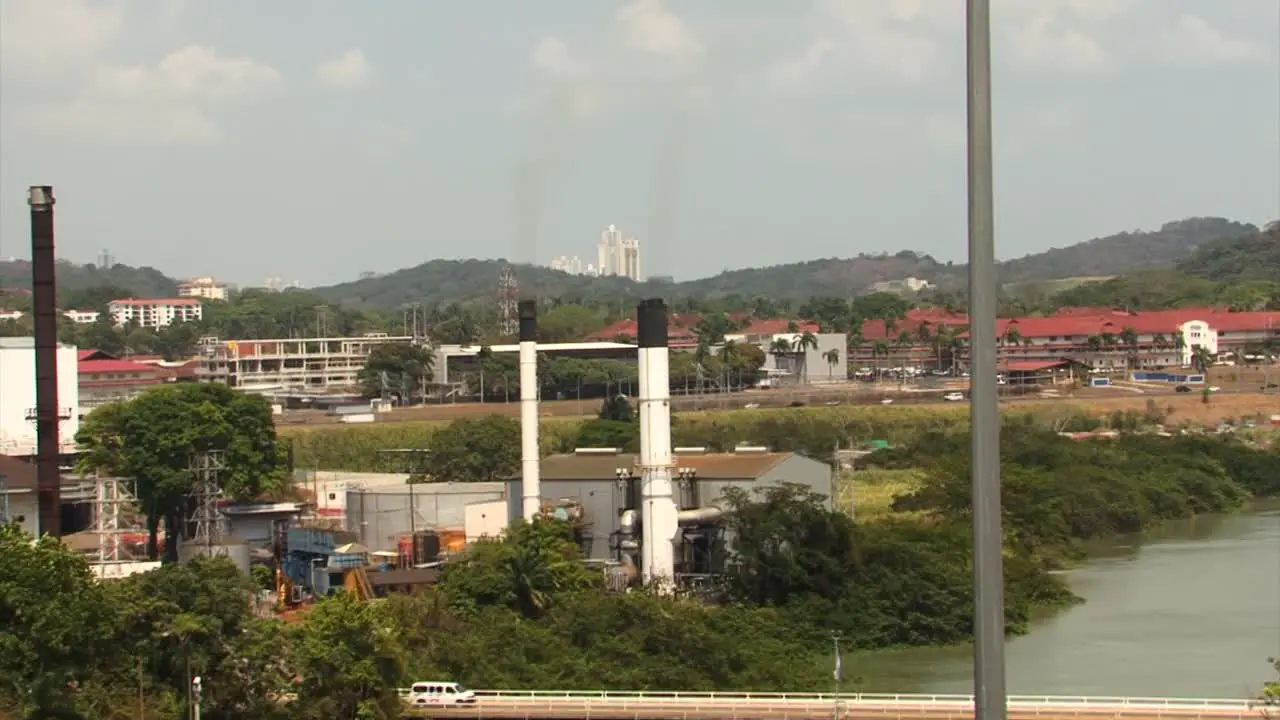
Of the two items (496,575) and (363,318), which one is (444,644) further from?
(363,318)

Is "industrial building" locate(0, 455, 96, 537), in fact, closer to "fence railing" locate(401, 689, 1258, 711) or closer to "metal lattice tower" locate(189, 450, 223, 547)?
"metal lattice tower" locate(189, 450, 223, 547)

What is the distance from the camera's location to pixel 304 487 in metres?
21.6

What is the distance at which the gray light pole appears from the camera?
5.46 feet

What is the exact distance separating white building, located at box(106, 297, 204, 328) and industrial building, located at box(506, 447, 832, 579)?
1706 inches

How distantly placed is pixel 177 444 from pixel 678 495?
17.7 ft

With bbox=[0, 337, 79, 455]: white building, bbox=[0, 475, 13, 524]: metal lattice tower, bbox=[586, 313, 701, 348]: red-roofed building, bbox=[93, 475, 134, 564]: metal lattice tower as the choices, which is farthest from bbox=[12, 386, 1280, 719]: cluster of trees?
bbox=[586, 313, 701, 348]: red-roofed building

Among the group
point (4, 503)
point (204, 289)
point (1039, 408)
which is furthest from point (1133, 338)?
point (204, 289)

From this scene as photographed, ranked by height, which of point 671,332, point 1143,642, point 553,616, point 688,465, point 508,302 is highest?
point 508,302

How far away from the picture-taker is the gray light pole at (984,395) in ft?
5.46

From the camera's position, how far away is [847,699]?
992 cm

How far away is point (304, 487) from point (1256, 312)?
2829cm

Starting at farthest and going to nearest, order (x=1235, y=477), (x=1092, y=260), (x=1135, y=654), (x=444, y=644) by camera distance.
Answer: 1. (x=1092, y=260)
2. (x=1235, y=477)
3. (x=1135, y=654)
4. (x=444, y=644)

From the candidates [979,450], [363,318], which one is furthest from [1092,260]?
[979,450]

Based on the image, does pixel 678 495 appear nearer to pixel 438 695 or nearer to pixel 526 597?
pixel 526 597
